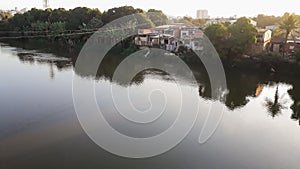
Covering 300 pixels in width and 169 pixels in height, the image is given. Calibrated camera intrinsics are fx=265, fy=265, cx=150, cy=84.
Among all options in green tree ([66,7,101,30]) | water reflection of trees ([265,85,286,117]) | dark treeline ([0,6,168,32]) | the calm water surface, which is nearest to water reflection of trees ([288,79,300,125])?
the calm water surface

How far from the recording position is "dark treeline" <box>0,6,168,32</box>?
20.9 meters

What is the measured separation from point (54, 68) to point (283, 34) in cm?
1352

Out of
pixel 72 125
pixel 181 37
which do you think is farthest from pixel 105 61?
pixel 72 125

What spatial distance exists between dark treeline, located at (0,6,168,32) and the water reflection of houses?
436cm

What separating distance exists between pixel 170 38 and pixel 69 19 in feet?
32.8

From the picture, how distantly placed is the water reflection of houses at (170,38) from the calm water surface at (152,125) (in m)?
4.32

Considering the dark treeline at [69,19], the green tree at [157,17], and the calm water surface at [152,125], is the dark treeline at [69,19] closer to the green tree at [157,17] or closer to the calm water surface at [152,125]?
the green tree at [157,17]

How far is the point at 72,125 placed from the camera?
6707 mm

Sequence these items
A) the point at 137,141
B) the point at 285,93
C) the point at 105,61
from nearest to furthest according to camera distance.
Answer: the point at 137,141, the point at 285,93, the point at 105,61

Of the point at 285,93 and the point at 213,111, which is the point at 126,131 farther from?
the point at 285,93

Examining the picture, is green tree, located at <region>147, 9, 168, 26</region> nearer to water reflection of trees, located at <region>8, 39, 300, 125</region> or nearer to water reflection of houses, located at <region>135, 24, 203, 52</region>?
water reflection of houses, located at <region>135, 24, 203, 52</region>

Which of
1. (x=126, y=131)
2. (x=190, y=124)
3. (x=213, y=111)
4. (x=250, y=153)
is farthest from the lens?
(x=213, y=111)

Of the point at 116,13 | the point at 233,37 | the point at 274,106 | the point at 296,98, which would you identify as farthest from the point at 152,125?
the point at 116,13

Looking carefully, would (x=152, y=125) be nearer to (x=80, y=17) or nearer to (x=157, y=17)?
(x=80, y=17)
